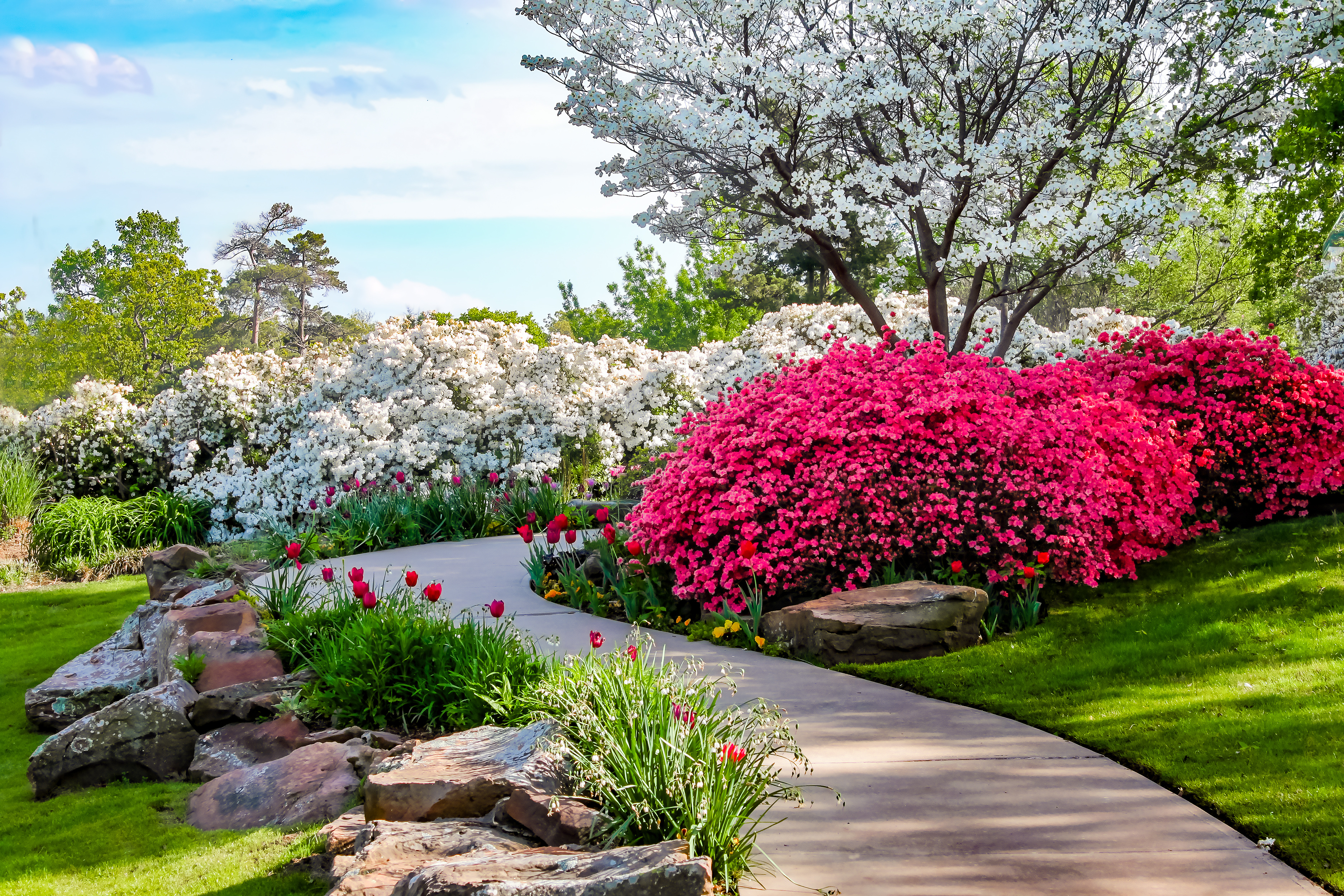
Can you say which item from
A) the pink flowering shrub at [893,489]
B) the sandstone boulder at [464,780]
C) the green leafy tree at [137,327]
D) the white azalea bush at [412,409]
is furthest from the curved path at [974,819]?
the green leafy tree at [137,327]

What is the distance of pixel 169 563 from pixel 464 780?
7036 millimetres

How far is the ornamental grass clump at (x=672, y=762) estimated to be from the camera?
3.10m

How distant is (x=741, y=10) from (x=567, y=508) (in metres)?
5.71

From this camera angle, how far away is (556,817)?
10.4 ft

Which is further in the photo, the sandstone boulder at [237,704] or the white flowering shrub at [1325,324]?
the white flowering shrub at [1325,324]

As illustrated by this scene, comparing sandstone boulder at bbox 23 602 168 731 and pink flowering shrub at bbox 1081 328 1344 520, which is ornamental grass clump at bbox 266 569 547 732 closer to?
sandstone boulder at bbox 23 602 168 731

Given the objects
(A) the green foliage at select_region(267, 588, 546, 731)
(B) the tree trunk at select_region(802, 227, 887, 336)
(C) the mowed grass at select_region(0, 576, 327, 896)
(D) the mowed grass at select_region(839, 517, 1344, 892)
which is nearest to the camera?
(C) the mowed grass at select_region(0, 576, 327, 896)

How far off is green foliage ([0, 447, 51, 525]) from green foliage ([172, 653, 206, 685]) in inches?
376

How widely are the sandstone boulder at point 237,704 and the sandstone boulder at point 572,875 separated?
2.76 m

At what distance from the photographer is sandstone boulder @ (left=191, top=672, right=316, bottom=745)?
5238mm

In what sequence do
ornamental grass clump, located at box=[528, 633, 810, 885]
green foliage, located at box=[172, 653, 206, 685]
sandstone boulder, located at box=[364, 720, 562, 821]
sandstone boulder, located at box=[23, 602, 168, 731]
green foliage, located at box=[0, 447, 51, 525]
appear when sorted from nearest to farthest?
ornamental grass clump, located at box=[528, 633, 810, 885] < sandstone boulder, located at box=[364, 720, 562, 821] < green foliage, located at box=[172, 653, 206, 685] < sandstone boulder, located at box=[23, 602, 168, 731] < green foliage, located at box=[0, 447, 51, 525]

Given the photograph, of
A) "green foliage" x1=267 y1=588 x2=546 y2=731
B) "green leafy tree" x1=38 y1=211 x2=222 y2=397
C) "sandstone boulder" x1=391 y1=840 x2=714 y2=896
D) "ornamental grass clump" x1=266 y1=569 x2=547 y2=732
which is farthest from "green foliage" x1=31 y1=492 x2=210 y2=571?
"green leafy tree" x1=38 y1=211 x2=222 y2=397

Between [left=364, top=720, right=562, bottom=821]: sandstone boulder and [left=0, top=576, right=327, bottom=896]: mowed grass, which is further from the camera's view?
[left=0, top=576, right=327, bottom=896]: mowed grass

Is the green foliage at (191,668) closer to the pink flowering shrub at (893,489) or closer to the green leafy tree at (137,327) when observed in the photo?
the pink flowering shrub at (893,489)
